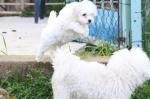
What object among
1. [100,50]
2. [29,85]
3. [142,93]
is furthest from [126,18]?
[29,85]

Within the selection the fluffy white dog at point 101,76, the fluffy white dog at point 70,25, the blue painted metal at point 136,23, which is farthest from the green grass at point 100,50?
the fluffy white dog at point 101,76

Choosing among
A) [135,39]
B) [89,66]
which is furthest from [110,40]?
[89,66]

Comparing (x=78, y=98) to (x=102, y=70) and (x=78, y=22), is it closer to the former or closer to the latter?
(x=102, y=70)

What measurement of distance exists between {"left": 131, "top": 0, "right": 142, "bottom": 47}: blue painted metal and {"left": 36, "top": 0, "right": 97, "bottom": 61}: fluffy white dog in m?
0.54

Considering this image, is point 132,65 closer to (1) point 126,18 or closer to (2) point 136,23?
(2) point 136,23

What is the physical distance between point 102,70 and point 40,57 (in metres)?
1.80

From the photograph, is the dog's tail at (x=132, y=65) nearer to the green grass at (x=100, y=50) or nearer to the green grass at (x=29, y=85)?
the green grass at (x=29, y=85)

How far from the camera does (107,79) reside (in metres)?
5.09

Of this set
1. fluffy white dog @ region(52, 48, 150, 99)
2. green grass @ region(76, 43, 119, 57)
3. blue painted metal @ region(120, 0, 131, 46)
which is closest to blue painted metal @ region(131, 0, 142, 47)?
blue painted metal @ region(120, 0, 131, 46)

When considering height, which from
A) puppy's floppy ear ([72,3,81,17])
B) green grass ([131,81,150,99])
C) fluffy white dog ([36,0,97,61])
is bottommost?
green grass ([131,81,150,99])

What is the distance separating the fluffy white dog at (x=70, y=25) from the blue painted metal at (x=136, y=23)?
54 cm

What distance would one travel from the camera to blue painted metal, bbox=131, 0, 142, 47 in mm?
6863

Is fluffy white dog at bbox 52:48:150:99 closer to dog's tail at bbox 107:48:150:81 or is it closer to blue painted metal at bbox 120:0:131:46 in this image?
dog's tail at bbox 107:48:150:81

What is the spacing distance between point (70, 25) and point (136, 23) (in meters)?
0.85
